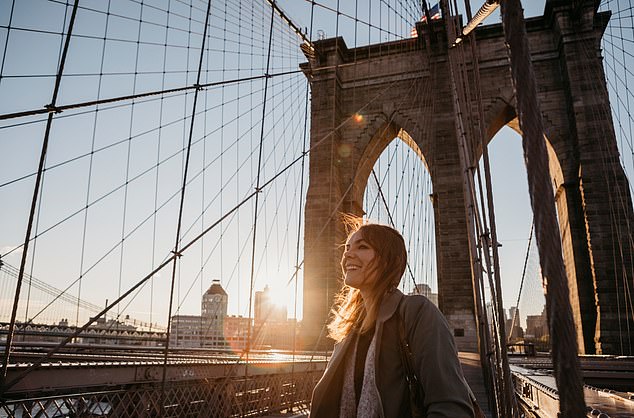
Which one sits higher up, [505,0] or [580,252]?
[580,252]

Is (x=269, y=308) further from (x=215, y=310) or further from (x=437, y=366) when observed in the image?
(x=215, y=310)

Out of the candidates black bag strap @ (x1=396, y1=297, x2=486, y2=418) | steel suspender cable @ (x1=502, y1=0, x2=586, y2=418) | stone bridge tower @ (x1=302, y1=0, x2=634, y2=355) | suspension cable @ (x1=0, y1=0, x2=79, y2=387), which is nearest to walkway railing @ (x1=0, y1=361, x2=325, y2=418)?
suspension cable @ (x1=0, y1=0, x2=79, y2=387)

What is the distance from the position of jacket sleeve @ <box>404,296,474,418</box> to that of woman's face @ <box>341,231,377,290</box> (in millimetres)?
223

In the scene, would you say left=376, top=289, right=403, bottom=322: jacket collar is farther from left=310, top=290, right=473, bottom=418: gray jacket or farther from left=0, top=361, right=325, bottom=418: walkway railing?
A: left=0, top=361, right=325, bottom=418: walkway railing

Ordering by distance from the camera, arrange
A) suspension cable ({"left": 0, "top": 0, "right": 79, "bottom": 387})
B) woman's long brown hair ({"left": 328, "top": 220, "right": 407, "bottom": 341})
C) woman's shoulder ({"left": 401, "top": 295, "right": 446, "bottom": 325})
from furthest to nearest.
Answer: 1. suspension cable ({"left": 0, "top": 0, "right": 79, "bottom": 387})
2. woman's long brown hair ({"left": 328, "top": 220, "right": 407, "bottom": 341})
3. woman's shoulder ({"left": 401, "top": 295, "right": 446, "bottom": 325})

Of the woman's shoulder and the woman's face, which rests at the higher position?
the woman's face

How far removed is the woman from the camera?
1017 mm

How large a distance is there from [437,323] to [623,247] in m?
12.4

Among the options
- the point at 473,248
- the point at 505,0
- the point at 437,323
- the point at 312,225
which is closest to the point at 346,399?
the point at 437,323

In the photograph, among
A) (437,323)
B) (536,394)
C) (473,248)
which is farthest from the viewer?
(473,248)

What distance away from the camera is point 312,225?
13.9 meters

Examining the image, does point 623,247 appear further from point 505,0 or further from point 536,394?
point 505,0

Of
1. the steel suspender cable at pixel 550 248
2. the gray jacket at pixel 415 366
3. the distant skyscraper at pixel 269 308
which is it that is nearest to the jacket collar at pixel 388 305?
the gray jacket at pixel 415 366

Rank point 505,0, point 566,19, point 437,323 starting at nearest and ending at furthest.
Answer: point 505,0 < point 437,323 < point 566,19
